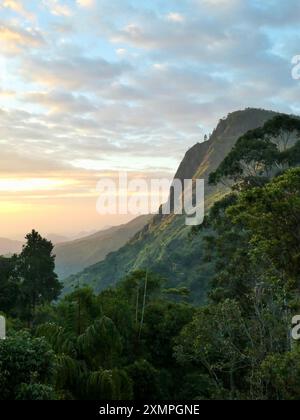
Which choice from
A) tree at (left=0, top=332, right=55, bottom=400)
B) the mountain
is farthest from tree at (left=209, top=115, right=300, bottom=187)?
the mountain

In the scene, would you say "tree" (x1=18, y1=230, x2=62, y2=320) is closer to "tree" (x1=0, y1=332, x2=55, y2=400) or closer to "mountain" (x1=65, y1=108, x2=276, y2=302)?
"mountain" (x1=65, y1=108, x2=276, y2=302)

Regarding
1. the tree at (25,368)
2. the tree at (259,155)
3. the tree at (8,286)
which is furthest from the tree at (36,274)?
the tree at (25,368)

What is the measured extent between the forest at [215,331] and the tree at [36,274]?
1094 cm

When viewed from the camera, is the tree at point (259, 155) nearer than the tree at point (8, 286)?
Yes

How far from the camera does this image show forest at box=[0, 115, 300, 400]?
1302 cm

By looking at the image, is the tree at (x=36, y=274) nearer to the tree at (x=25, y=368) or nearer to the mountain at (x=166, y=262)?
the mountain at (x=166, y=262)

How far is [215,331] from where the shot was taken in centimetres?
1895

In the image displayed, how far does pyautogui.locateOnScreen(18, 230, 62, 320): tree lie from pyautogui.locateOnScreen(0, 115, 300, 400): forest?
35.9ft

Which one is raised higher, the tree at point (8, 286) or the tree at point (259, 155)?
the tree at point (259, 155)

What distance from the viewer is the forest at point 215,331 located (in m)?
13.0

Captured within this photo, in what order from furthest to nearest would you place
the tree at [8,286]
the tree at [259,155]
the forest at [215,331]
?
the tree at [8,286] < the tree at [259,155] < the forest at [215,331]

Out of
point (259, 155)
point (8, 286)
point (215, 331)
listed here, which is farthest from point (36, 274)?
point (215, 331)

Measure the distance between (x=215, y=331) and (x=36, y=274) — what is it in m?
29.4

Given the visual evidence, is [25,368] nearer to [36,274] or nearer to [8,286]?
[8,286]
